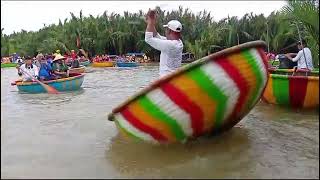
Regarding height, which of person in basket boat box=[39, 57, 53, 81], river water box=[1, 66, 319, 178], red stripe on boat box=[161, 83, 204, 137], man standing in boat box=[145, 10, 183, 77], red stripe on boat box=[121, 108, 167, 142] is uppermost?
man standing in boat box=[145, 10, 183, 77]

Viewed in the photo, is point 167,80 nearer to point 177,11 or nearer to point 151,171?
point 151,171

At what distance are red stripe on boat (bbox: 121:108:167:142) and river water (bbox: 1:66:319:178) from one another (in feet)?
0.54

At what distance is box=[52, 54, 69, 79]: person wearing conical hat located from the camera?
12398 mm

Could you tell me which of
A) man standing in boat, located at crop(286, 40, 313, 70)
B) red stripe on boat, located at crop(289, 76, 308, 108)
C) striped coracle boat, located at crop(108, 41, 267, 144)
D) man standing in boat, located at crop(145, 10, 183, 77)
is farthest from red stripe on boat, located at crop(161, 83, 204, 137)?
man standing in boat, located at crop(286, 40, 313, 70)

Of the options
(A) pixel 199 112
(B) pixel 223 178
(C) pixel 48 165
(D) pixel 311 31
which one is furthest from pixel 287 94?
(C) pixel 48 165

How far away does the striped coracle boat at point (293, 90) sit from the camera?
21.5ft

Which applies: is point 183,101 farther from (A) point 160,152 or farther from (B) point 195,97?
(A) point 160,152

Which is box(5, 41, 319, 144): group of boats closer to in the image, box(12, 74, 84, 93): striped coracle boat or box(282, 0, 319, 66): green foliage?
box(282, 0, 319, 66): green foliage

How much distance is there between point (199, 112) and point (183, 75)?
41 centimetres

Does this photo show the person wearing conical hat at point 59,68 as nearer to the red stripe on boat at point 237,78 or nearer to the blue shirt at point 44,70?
the blue shirt at point 44,70

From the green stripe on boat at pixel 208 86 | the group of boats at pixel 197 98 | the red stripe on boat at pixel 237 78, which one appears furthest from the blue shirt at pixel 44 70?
the green stripe on boat at pixel 208 86

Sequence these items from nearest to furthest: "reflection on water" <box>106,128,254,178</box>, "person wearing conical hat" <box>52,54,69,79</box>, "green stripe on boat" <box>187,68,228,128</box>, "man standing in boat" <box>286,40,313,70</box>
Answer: "reflection on water" <box>106,128,254,178</box>, "green stripe on boat" <box>187,68,228,128</box>, "man standing in boat" <box>286,40,313,70</box>, "person wearing conical hat" <box>52,54,69,79</box>

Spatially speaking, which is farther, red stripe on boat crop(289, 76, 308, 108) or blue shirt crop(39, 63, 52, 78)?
blue shirt crop(39, 63, 52, 78)

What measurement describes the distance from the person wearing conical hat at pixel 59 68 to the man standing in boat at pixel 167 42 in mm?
7710
